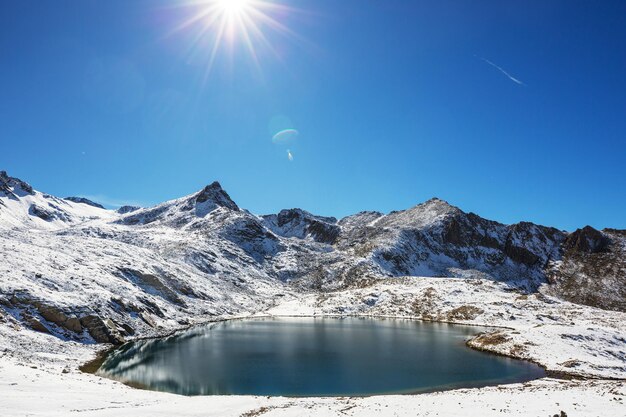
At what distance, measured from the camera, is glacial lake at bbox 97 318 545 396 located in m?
40.4

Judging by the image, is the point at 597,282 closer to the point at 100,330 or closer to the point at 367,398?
the point at 367,398

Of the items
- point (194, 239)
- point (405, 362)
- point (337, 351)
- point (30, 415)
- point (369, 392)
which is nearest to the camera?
point (30, 415)

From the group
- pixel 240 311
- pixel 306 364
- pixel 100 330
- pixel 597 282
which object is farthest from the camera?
pixel 597 282

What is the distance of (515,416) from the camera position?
24422mm

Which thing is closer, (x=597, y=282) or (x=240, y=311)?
(x=240, y=311)

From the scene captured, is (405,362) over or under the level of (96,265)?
under

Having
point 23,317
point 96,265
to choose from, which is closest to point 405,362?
point 23,317

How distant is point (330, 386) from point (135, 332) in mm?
44249

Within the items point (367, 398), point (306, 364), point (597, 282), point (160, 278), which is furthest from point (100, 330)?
point (597, 282)

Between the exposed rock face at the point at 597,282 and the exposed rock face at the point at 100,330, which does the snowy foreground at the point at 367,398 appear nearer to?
the exposed rock face at the point at 100,330

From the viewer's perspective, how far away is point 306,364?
168 feet

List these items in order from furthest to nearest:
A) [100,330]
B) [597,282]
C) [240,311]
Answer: [597,282] < [240,311] < [100,330]

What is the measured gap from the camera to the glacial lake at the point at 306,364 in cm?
4038

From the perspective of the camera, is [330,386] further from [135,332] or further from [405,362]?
[135,332]
